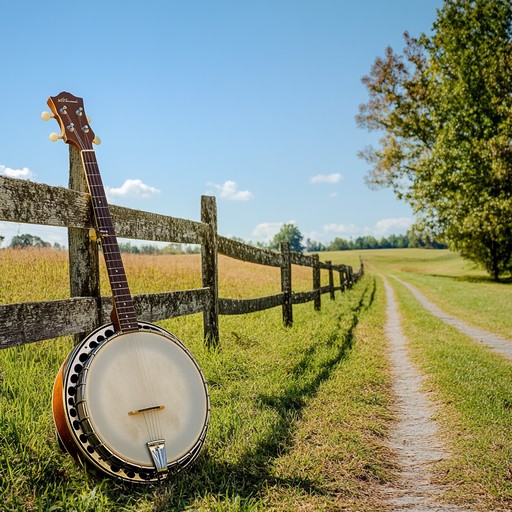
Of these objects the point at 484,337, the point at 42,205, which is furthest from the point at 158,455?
the point at 484,337

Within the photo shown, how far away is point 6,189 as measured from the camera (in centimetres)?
309

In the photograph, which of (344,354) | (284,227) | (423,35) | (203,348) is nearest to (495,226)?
(423,35)

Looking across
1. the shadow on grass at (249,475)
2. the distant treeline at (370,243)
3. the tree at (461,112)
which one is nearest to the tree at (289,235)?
the distant treeline at (370,243)

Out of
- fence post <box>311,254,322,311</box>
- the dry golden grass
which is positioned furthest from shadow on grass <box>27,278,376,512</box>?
fence post <box>311,254,322,311</box>

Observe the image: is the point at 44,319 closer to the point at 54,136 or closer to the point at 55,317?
the point at 55,317

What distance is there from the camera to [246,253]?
710 centimetres

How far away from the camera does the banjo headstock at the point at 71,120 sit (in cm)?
357

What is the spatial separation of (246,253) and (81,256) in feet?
11.5

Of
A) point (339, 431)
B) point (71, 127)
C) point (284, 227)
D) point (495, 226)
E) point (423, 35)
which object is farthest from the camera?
point (284, 227)

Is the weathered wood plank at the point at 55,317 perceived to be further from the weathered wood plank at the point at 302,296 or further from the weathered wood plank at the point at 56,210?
the weathered wood plank at the point at 302,296

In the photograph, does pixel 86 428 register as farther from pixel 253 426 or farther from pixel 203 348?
pixel 203 348

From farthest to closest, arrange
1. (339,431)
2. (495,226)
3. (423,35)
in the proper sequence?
(423,35) → (495,226) → (339,431)

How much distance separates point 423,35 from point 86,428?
29951 mm

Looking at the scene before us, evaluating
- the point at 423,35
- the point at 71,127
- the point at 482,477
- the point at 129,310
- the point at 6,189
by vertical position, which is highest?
the point at 423,35
